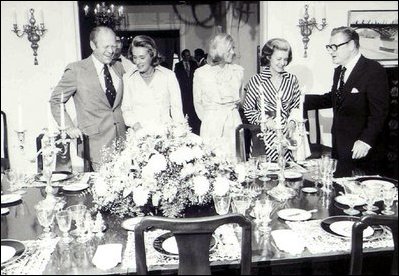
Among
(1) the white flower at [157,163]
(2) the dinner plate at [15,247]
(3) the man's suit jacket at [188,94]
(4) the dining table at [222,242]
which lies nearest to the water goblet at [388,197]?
(4) the dining table at [222,242]

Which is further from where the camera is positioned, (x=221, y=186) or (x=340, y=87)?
(x=340, y=87)

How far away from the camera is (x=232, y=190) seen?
211cm

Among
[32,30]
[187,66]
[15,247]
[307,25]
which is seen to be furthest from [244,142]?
[187,66]

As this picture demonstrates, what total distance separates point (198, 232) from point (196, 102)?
252 cm

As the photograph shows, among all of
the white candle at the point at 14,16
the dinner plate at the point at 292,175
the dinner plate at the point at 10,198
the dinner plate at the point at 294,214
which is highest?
the white candle at the point at 14,16

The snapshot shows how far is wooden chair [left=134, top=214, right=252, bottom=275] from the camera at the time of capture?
1.32 m

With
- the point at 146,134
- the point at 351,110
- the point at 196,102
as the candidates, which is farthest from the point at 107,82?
the point at 351,110

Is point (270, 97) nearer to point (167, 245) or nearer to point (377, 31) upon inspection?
point (167, 245)

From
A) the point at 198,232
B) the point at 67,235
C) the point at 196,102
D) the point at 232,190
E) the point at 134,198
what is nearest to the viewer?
the point at 198,232

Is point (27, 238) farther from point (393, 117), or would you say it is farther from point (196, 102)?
point (393, 117)

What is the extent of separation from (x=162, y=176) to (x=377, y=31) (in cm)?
412

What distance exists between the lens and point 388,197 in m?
2.02

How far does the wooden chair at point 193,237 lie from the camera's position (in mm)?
1323

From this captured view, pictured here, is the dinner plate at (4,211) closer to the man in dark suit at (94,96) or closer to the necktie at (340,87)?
the man in dark suit at (94,96)
